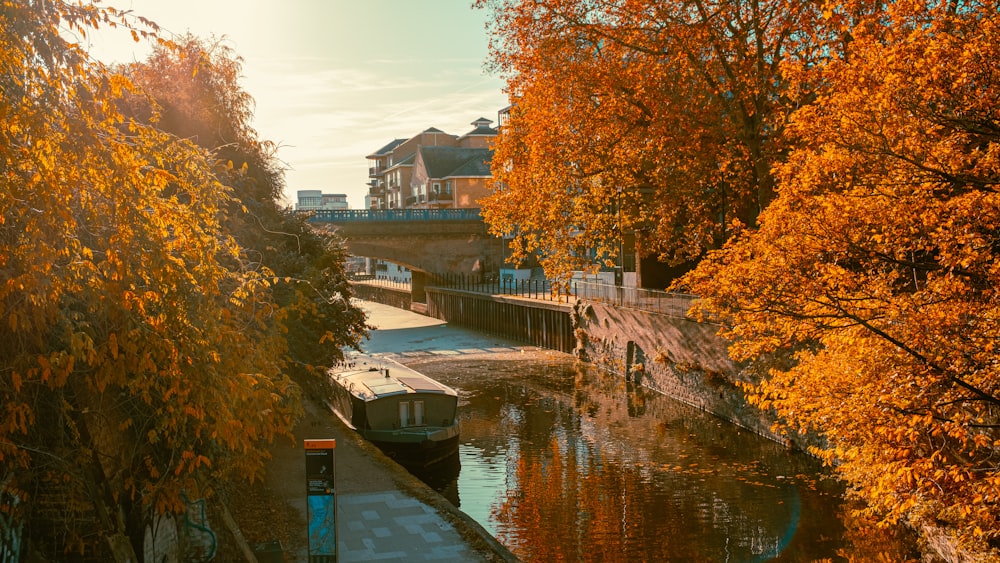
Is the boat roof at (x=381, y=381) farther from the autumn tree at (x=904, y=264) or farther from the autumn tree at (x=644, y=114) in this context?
the autumn tree at (x=904, y=264)

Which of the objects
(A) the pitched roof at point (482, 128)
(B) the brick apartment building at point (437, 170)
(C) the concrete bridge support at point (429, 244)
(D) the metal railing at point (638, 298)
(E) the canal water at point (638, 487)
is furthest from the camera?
(A) the pitched roof at point (482, 128)

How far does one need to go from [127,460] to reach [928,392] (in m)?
9.93

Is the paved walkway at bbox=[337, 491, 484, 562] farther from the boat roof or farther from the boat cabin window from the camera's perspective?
the boat roof

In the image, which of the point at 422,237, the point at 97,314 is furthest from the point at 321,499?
the point at 422,237

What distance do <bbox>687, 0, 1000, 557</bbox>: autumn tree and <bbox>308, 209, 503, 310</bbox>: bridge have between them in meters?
48.1

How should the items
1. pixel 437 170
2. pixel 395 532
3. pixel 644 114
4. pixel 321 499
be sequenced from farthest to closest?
pixel 437 170 < pixel 644 114 < pixel 395 532 < pixel 321 499

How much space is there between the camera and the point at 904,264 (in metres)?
13.0

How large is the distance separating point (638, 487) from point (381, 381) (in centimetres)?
834

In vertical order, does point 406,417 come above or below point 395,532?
above

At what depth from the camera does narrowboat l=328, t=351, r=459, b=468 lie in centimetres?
2312

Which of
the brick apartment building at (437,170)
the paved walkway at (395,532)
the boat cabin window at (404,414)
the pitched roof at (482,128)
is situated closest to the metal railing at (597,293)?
the boat cabin window at (404,414)

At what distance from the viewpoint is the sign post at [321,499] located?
10008 mm

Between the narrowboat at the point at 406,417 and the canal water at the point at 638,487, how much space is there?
67cm

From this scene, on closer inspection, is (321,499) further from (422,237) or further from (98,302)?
(422,237)
